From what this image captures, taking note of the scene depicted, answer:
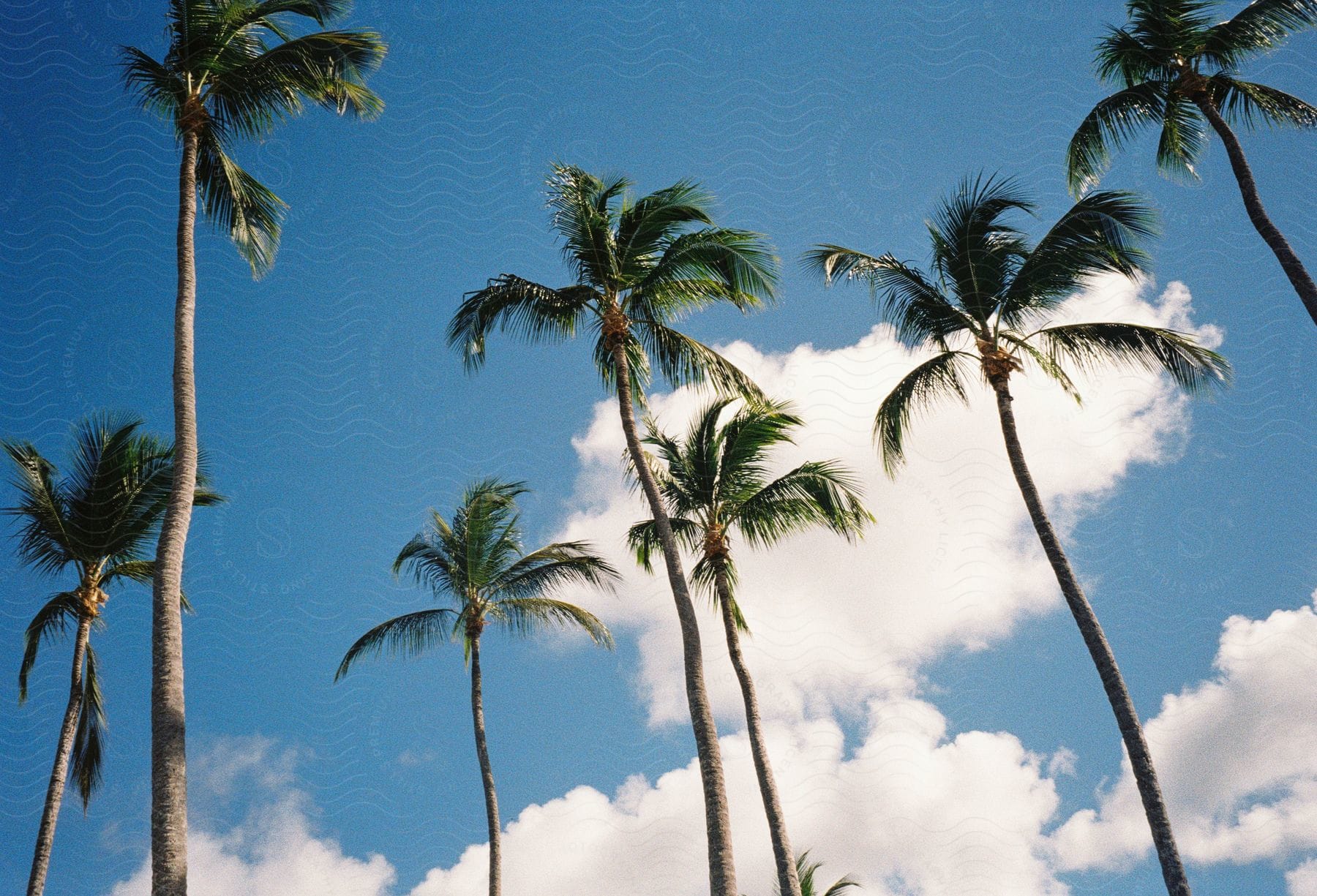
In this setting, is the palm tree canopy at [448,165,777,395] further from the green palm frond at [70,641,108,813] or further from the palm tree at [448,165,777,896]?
the green palm frond at [70,641,108,813]

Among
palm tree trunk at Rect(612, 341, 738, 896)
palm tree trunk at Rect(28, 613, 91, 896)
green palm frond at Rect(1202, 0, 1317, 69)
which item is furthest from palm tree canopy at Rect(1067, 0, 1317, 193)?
palm tree trunk at Rect(28, 613, 91, 896)

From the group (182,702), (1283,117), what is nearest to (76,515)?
(182,702)

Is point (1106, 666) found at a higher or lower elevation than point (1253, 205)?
lower

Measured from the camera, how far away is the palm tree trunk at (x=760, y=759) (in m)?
15.1

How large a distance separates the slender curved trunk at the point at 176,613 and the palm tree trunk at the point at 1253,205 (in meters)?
12.9

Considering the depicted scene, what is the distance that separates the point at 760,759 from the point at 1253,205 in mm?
10466

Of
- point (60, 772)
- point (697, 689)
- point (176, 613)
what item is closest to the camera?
point (176, 613)

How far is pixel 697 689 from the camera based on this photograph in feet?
36.5

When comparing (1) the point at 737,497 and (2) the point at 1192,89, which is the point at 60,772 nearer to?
(1) the point at 737,497

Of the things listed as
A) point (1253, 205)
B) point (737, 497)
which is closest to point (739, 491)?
point (737, 497)

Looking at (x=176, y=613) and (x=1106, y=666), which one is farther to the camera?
(x=1106, y=666)

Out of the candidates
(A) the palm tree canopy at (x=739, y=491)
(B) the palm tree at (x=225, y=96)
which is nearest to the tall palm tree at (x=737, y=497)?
(A) the palm tree canopy at (x=739, y=491)

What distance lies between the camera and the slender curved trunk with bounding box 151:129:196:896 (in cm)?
Result: 805

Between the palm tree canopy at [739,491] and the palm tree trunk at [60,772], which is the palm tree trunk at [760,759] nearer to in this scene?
the palm tree canopy at [739,491]
